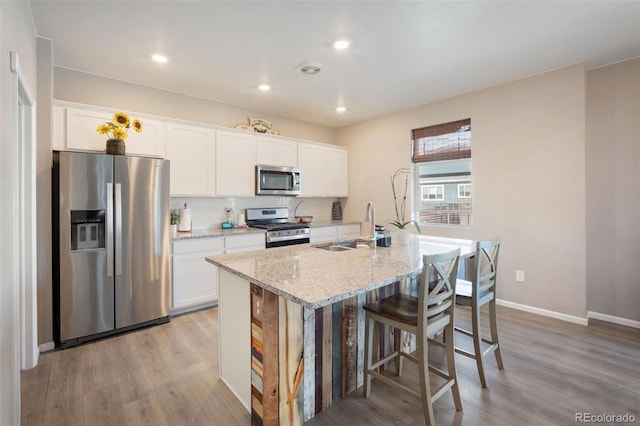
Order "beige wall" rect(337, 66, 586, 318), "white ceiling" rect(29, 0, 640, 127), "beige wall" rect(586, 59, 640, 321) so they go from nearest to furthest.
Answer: "white ceiling" rect(29, 0, 640, 127) → "beige wall" rect(586, 59, 640, 321) → "beige wall" rect(337, 66, 586, 318)

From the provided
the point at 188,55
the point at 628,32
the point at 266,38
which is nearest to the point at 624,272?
the point at 628,32

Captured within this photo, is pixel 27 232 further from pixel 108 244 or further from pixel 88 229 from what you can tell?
pixel 108 244

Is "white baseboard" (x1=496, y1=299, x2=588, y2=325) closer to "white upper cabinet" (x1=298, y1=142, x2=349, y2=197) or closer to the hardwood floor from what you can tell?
the hardwood floor

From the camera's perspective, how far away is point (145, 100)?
3713 millimetres

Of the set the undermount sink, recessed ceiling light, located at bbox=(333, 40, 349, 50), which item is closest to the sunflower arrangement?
recessed ceiling light, located at bbox=(333, 40, 349, 50)

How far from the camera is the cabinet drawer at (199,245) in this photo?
11.2ft

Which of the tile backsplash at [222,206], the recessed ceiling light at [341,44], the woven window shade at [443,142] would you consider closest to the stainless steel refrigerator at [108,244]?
the tile backsplash at [222,206]

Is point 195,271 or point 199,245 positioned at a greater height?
point 199,245

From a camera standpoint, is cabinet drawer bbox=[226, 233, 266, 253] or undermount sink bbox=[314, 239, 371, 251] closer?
undermount sink bbox=[314, 239, 371, 251]

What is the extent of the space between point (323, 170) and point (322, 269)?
138 inches

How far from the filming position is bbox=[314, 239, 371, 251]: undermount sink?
2754 mm

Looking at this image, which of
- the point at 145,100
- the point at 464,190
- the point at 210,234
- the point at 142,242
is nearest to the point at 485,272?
the point at 464,190

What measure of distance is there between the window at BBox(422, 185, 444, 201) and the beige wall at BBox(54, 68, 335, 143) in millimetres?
2384

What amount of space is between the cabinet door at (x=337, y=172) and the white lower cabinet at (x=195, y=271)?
2.09 meters
